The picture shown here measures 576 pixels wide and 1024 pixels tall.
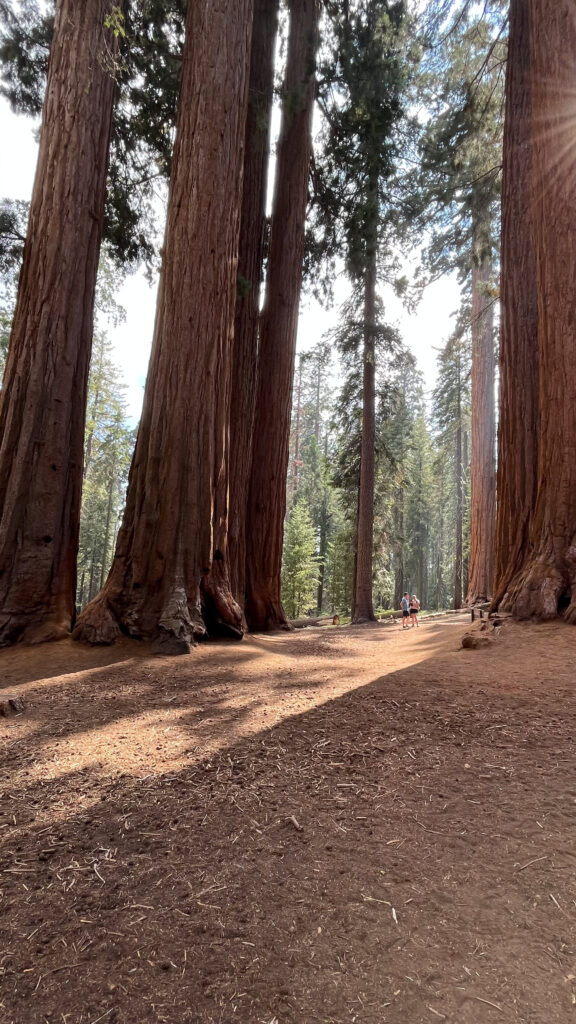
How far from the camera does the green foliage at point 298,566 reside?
107 ft

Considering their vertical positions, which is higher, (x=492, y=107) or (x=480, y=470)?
(x=492, y=107)

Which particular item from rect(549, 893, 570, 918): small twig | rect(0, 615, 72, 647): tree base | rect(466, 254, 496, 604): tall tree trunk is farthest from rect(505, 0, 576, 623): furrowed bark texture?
rect(466, 254, 496, 604): tall tree trunk

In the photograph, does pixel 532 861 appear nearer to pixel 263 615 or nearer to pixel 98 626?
pixel 98 626

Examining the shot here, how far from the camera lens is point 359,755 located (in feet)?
8.57

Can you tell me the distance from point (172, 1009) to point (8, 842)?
42.6 inches

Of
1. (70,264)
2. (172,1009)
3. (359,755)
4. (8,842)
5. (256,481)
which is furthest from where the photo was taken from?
(256,481)

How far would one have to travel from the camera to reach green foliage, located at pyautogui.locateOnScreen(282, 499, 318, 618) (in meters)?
32.8

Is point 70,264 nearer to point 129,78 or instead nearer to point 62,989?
point 129,78

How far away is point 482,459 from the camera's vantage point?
16.0 metres

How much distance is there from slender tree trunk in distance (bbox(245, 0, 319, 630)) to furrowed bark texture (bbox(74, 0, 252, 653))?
347cm

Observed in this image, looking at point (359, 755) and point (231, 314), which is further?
point (231, 314)

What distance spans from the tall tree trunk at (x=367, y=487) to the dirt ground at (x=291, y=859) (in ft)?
41.1

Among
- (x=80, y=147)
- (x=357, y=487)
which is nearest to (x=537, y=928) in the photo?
(x=80, y=147)

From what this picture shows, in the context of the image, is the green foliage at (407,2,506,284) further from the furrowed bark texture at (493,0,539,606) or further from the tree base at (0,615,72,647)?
the tree base at (0,615,72,647)
